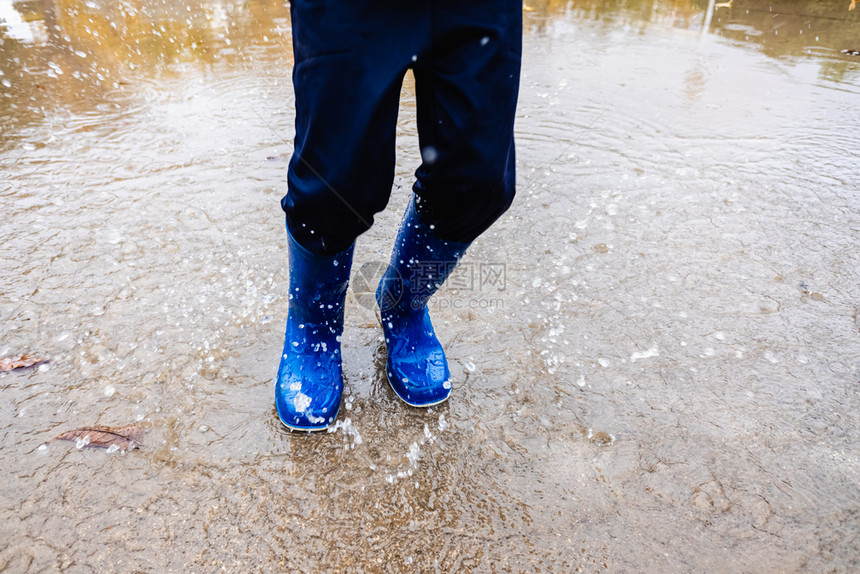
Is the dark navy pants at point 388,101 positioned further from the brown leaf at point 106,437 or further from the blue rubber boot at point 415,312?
the brown leaf at point 106,437

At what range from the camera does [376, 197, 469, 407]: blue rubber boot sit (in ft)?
4.31

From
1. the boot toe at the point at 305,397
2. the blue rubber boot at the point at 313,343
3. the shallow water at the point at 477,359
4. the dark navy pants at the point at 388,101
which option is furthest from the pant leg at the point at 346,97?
the shallow water at the point at 477,359

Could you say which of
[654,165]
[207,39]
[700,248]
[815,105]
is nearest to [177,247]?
[700,248]

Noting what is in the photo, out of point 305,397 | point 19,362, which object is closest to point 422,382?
point 305,397

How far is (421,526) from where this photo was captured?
3.53 ft

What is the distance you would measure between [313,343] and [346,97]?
69 cm

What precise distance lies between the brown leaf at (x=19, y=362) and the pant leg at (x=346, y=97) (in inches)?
38.3

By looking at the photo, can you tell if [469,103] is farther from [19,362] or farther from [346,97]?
[19,362]

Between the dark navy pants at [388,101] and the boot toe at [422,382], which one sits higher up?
the dark navy pants at [388,101]

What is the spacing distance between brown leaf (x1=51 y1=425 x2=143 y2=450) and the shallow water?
24 mm

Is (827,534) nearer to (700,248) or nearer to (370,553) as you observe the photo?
(370,553)

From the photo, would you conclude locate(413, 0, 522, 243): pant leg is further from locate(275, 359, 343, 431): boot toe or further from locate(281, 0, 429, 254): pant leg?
locate(275, 359, 343, 431): boot toe

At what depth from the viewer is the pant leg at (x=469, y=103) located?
0.94 m

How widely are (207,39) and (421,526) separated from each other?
4.56m
